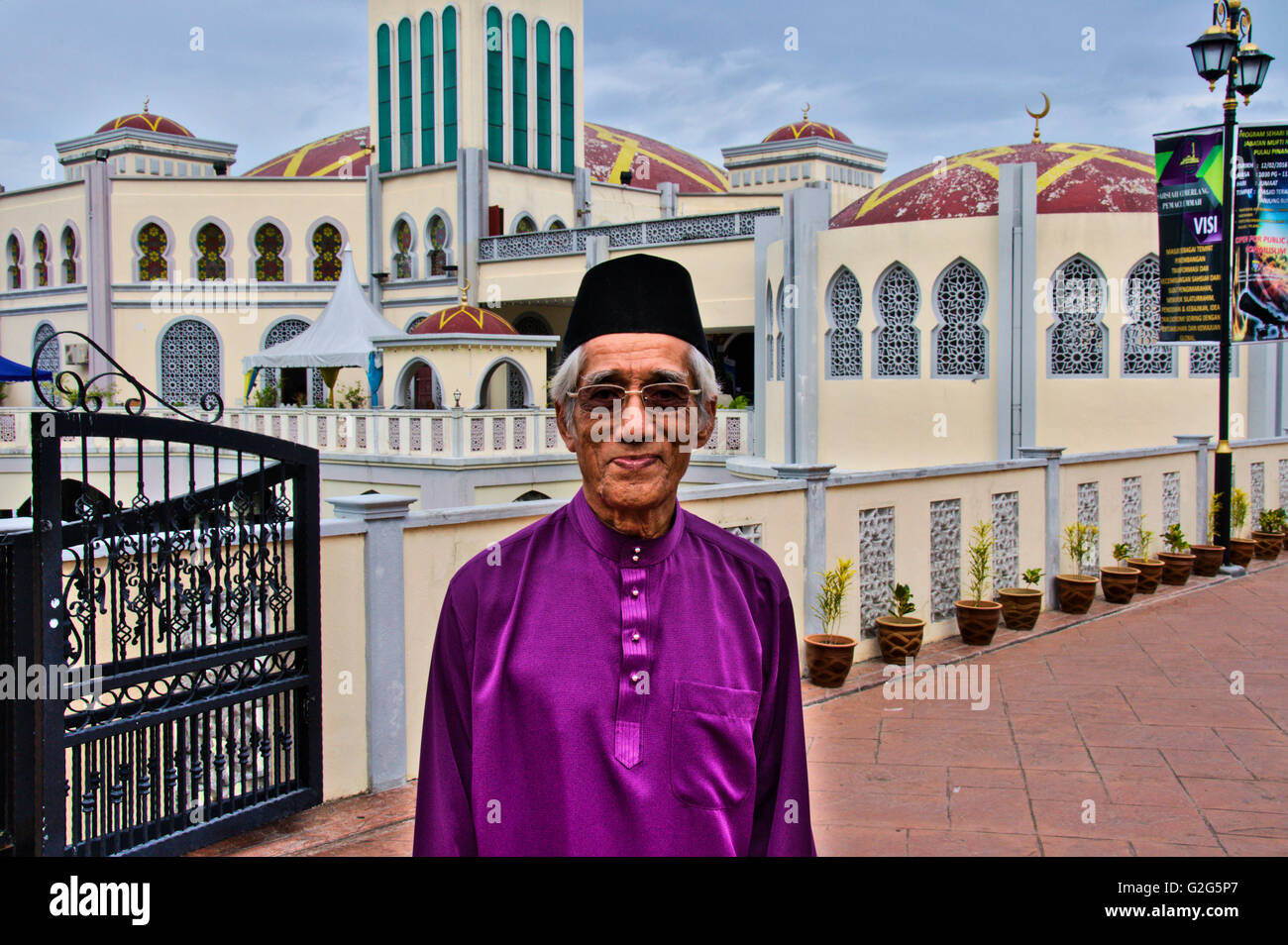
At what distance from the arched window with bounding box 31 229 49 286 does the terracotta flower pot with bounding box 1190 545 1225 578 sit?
2947 centimetres

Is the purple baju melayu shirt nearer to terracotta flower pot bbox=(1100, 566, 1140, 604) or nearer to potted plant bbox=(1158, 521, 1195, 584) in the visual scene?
terracotta flower pot bbox=(1100, 566, 1140, 604)

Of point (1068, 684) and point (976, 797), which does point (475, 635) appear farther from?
point (1068, 684)

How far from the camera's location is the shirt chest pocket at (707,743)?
2230 millimetres

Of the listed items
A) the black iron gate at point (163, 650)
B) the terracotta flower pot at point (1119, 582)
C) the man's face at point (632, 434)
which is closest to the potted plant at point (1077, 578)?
the terracotta flower pot at point (1119, 582)

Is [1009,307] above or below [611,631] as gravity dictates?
above

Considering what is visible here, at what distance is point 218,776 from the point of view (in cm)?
546

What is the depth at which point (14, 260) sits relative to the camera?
3225 centimetres

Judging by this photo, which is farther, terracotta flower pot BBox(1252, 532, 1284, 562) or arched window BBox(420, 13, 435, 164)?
arched window BBox(420, 13, 435, 164)

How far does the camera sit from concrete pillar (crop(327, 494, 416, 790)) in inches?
247

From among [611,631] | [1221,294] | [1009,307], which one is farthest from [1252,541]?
[611,631]

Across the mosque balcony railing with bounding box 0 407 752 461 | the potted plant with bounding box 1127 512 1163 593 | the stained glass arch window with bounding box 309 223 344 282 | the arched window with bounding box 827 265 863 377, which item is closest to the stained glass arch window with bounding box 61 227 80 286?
the stained glass arch window with bounding box 309 223 344 282

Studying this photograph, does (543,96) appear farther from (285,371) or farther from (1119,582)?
(1119,582)
